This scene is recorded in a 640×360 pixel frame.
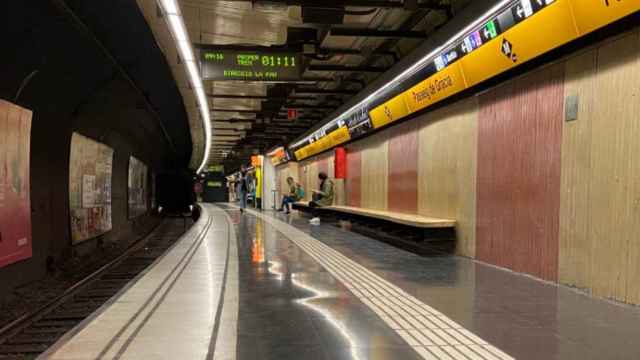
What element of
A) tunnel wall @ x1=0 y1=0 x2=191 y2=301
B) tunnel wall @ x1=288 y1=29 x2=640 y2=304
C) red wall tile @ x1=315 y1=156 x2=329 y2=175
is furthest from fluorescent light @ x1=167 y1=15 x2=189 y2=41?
red wall tile @ x1=315 y1=156 x2=329 y2=175

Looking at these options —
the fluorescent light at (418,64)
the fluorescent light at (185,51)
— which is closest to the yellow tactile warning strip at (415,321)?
the fluorescent light at (418,64)

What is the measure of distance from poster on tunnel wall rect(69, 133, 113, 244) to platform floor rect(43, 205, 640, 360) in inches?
160

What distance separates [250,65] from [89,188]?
5593 millimetres

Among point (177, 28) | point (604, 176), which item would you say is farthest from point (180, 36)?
point (604, 176)

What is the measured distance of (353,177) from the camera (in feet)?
44.5

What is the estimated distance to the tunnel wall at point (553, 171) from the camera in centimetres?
425

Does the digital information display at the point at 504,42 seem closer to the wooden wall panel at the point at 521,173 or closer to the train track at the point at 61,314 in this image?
the wooden wall panel at the point at 521,173

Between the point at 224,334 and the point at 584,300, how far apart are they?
3.47 meters

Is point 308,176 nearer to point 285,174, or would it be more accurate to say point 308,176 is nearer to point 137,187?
point 285,174

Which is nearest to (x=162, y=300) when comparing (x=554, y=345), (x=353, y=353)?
(x=353, y=353)

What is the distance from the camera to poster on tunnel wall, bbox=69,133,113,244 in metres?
9.30

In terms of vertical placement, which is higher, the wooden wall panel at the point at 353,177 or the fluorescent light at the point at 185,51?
the fluorescent light at the point at 185,51

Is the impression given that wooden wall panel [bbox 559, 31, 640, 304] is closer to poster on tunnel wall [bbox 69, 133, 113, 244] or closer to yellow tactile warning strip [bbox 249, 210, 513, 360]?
yellow tactile warning strip [bbox 249, 210, 513, 360]

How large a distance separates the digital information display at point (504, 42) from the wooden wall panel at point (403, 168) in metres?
0.64
